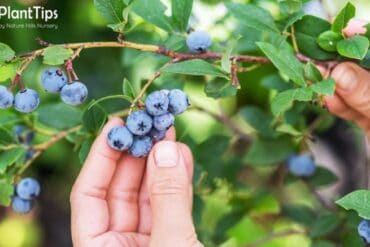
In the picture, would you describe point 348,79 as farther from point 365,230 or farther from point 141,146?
point 141,146

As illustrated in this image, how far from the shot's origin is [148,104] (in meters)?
1.07

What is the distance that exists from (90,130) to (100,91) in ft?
3.55

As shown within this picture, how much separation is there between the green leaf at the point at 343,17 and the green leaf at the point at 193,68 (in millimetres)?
253

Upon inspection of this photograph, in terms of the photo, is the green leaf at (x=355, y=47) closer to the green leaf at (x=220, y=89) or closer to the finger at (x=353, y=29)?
the finger at (x=353, y=29)

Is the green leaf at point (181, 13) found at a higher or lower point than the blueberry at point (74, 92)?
higher

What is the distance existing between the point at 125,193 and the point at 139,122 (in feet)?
0.91

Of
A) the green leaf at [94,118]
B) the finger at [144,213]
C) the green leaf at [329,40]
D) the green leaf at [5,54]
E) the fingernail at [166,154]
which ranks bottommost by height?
the finger at [144,213]

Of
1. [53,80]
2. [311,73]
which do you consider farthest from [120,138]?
[311,73]

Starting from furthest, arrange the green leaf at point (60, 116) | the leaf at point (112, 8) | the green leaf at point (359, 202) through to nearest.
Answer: the green leaf at point (60, 116) < the leaf at point (112, 8) < the green leaf at point (359, 202)

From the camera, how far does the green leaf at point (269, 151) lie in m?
1.63

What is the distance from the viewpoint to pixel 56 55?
42.1 inches

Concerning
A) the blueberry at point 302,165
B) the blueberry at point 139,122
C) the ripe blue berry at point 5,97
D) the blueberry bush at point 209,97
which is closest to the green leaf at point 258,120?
the blueberry bush at point 209,97

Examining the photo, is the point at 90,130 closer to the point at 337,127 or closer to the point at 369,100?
the point at 369,100

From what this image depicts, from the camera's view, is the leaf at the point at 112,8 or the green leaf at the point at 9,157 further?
the green leaf at the point at 9,157
